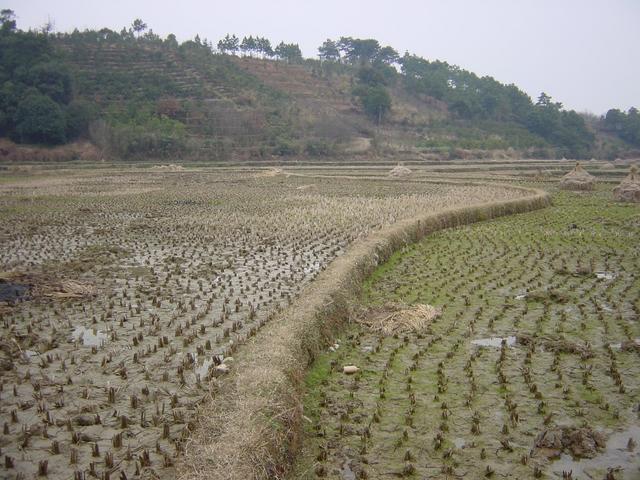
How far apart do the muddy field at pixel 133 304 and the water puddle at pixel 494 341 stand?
2610 millimetres

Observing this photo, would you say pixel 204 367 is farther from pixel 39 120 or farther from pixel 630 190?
pixel 39 120

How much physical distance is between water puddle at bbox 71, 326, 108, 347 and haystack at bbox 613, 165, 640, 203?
1965cm

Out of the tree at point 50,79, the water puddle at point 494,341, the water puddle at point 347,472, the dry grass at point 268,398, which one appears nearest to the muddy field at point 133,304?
the dry grass at point 268,398

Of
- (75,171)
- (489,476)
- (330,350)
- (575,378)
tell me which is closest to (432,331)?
(330,350)

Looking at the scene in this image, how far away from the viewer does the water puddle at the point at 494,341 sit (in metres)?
6.58

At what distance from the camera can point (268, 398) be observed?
15.4ft

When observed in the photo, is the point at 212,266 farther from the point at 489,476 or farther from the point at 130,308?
the point at 489,476

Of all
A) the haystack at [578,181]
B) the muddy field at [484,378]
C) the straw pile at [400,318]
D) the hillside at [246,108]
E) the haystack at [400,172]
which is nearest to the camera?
the muddy field at [484,378]

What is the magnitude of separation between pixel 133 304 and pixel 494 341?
4.82 m

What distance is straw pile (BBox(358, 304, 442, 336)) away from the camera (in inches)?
281

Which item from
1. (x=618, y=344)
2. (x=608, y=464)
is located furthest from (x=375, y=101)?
(x=608, y=464)

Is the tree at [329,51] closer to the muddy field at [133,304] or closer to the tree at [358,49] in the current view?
the tree at [358,49]

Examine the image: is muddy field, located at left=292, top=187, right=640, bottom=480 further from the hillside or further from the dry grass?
the hillside

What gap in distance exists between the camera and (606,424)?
4.75 meters
